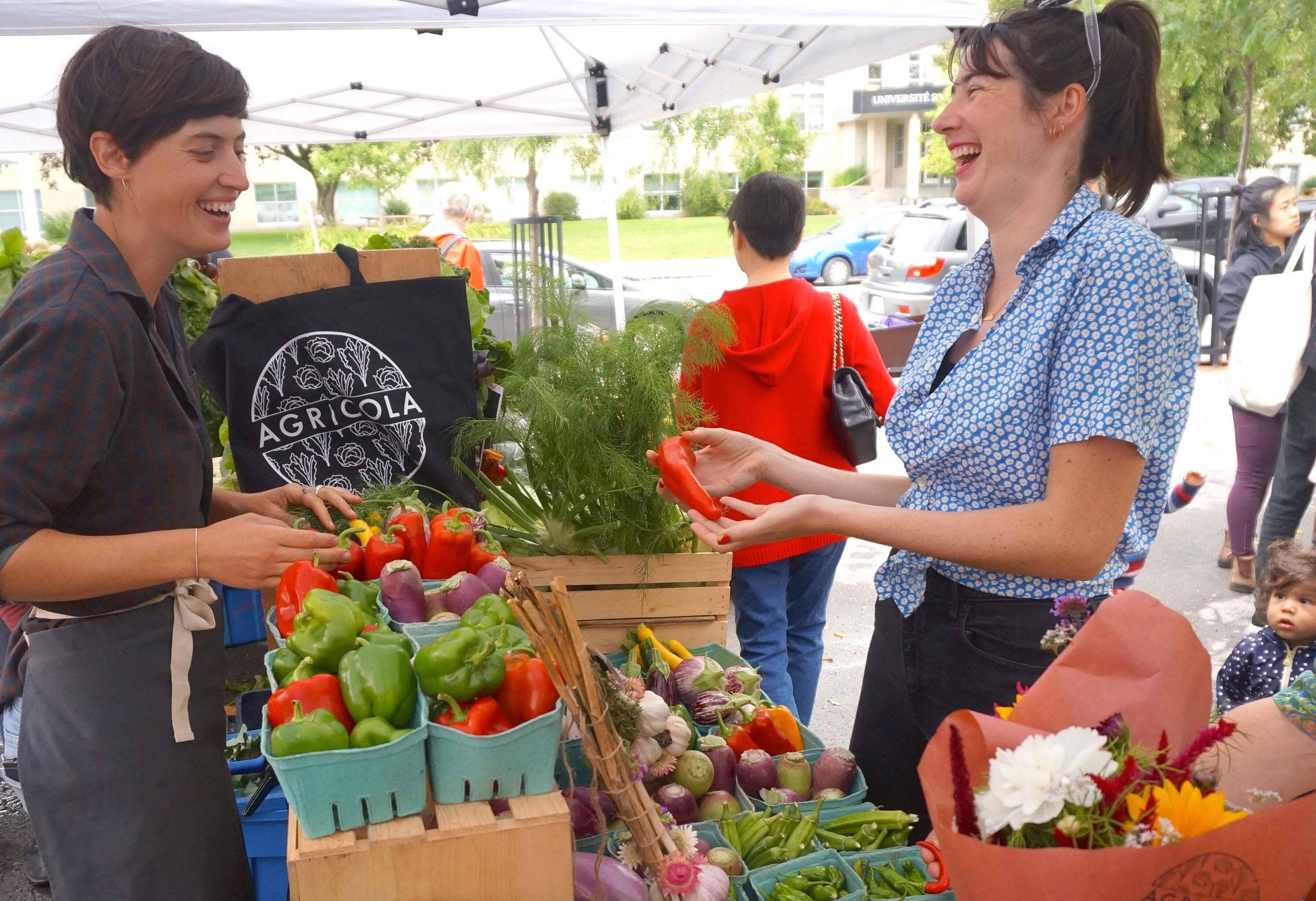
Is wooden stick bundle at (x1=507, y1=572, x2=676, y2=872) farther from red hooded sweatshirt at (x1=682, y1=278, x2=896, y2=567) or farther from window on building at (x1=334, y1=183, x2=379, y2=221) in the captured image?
window on building at (x1=334, y1=183, x2=379, y2=221)

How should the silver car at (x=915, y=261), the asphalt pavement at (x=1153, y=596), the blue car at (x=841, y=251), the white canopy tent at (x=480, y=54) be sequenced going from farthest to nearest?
the blue car at (x=841, y=251)
the silver car at (x=915, y=261)
the white canopy tent at (x=480, y=54)
the asphalt pavement at (x=1153, y=596)

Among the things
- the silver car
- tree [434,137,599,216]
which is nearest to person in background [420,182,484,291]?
the silver car

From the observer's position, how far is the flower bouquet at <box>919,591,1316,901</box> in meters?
1.00

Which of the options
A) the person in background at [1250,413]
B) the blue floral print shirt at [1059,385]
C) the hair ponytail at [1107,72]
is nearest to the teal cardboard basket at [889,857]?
the blue floral print shirt at [1059,385]

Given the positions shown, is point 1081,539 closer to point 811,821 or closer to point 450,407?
point 811,821

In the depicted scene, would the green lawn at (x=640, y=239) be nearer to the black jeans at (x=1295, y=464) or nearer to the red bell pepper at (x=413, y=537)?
the black jeans at (x=1295, y=464)

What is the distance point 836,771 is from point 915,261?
10819 millimetres

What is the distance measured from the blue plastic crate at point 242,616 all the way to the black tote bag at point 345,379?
1822 mm

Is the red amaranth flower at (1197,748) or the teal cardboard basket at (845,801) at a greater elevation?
the red amaranth flower at (1197,748)

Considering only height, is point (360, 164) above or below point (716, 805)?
above

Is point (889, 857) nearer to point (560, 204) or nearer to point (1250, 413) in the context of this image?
point (1250, 413)

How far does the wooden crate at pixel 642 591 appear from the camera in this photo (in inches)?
115

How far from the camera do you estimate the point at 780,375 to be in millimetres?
3572

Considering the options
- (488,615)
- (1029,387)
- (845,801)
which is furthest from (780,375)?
(488,615)
